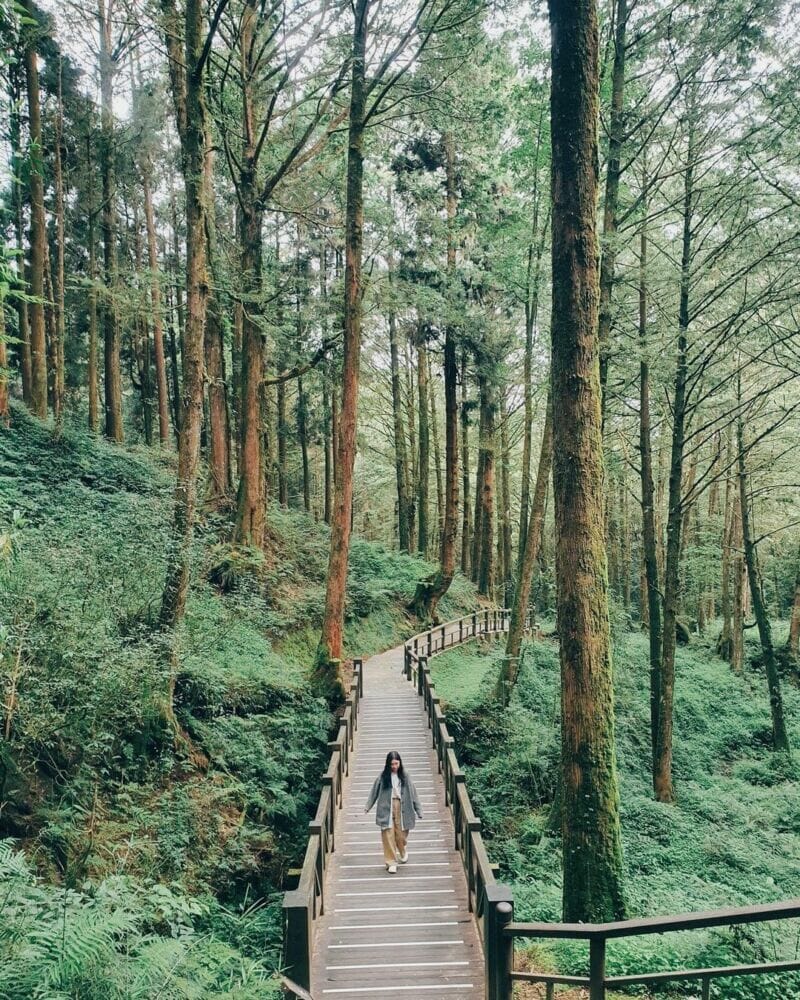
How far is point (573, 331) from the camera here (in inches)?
236

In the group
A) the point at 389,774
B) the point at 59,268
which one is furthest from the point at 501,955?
the point at 59,268

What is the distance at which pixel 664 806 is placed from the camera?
11.7m

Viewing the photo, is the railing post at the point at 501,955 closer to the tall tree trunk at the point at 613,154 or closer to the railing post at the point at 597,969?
the railing post at the point at 597,969

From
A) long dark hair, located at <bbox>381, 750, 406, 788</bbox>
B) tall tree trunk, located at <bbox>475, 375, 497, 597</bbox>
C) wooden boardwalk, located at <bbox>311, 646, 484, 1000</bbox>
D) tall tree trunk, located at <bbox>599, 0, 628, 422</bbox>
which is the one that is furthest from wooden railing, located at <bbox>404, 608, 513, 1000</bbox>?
tall tree trunk, located at <bbox>475, 375, 497, 597</bbox>

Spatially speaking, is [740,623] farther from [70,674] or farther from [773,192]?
[70,674]

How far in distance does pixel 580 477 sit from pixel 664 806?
8925 millimetres

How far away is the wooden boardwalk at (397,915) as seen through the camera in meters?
5.64

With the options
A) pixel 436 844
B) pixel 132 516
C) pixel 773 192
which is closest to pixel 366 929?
pixel 436 844

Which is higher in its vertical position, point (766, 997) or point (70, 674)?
point (70, 674)

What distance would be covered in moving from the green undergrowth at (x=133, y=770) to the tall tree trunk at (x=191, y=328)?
337 millimetres

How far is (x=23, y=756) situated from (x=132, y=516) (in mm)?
3704

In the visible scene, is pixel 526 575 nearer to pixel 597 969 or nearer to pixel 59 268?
pixel 597 969

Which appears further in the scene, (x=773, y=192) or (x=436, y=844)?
(x=773, y=192)

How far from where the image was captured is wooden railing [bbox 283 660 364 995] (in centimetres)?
535
